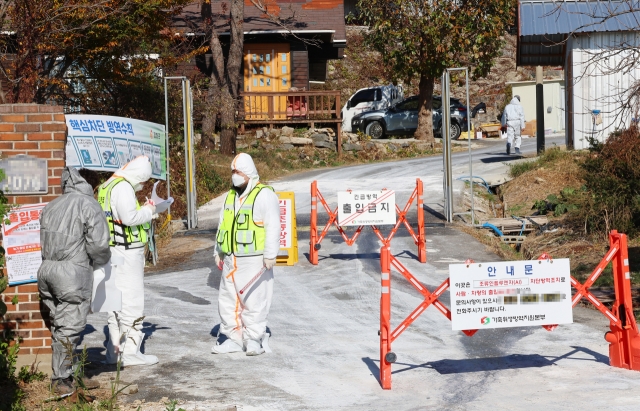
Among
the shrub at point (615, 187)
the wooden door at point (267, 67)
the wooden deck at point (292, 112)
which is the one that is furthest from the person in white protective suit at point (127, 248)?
the wooden door at point (267, 67)

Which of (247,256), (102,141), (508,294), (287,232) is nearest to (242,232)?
(247,256)

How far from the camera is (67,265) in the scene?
702cm

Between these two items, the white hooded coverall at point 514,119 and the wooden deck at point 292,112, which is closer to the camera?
the white hooded coverall at point 514,119

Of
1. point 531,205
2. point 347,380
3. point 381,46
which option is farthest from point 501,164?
point 347,380

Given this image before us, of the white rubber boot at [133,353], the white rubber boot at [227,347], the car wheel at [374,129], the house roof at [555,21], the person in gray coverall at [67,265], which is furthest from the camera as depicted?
the car wheel at [374,129]

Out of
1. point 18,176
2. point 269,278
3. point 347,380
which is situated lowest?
point 347,380

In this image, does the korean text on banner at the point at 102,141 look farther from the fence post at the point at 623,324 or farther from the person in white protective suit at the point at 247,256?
the fence post at the point at 623,324

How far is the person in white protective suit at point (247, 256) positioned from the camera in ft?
28.1

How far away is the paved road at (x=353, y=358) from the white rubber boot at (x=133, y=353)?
0.15 m

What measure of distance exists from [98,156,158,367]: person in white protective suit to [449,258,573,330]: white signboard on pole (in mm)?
2919

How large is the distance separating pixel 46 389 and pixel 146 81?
49.2ft

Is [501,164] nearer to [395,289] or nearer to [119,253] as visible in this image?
[395,289]

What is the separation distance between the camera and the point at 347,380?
25.9 feet

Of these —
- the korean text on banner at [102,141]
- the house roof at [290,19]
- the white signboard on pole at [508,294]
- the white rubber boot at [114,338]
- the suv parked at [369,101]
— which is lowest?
the white rubber boot at [114,338]
